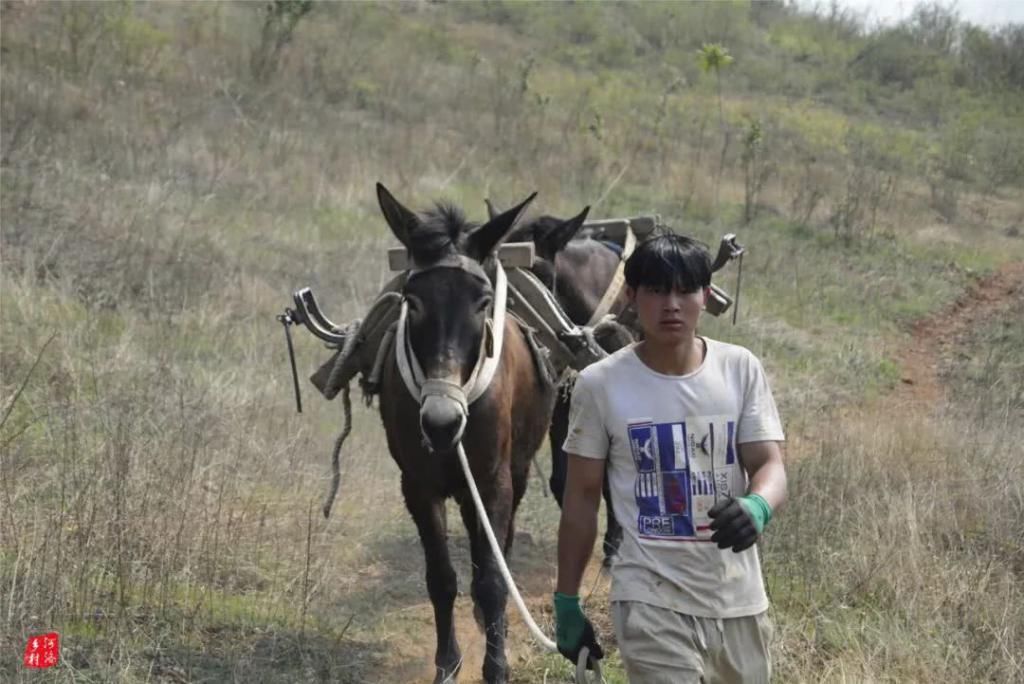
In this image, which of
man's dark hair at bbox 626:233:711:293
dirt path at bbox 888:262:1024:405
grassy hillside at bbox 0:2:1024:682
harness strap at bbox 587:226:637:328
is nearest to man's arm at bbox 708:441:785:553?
man's dark hair at bbox 626:233:711:293

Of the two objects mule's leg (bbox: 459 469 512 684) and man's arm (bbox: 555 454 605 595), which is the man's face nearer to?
man's arm (bbox: 555 454 605 595)

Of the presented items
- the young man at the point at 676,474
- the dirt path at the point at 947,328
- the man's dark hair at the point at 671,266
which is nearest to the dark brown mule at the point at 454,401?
the young man at the point at 676,474

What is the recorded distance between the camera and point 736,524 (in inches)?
92.3

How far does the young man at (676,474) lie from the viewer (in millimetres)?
2588

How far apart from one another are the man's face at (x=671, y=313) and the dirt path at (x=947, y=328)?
6.81 meters

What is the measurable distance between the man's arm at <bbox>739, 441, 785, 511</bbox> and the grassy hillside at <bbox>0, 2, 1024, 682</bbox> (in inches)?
67.5

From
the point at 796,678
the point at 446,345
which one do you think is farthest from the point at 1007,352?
the point at 446,345

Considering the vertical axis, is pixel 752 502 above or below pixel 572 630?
above

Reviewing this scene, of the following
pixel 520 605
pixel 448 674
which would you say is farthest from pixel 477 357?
pixel 448 674

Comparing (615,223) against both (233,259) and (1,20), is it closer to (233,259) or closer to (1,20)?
(233,259)

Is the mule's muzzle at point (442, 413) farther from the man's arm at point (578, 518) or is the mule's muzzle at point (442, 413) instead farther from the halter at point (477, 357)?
the man's arm at point (578, 518)

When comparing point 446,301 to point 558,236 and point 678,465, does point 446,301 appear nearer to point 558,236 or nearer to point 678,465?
point 678,465

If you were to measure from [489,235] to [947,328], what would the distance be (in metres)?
8.61

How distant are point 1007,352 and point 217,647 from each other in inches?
241
